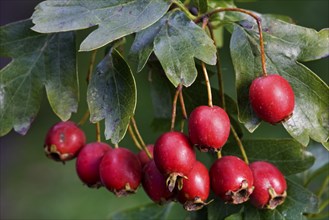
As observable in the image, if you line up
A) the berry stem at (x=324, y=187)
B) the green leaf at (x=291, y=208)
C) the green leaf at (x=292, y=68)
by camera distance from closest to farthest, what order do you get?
the green leaf at (x=292, y=68) → the green leaf at (x=291, y=208) → the berry stem at (x=324, y=187)

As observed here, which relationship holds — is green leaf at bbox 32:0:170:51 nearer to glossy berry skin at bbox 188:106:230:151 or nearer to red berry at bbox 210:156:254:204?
glossy berry skin at bbox 188:106:230:151

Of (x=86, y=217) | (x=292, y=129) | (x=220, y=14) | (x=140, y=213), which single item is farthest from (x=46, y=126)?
(x=292, y=129)

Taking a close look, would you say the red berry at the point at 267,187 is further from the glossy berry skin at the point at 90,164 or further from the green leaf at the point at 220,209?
the glossy berry skin at the point at 90,164

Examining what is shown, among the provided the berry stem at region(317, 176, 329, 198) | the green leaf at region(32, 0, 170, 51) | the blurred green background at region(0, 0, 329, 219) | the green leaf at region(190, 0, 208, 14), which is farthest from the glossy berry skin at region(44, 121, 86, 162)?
A: the blurred green background at region(0, 0, 329, 219)

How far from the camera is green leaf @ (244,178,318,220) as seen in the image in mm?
1395

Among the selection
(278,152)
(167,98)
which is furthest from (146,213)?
(278,152)

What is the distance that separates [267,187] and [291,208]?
0.16 metres

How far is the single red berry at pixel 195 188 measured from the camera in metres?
1.22

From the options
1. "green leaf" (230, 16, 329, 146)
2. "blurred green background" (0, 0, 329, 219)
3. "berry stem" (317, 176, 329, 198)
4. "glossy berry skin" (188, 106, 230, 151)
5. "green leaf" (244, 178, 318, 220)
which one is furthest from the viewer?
"blurred green background" (0, 0, 329, 219)

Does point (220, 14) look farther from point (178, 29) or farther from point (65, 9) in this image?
point (65, 9)

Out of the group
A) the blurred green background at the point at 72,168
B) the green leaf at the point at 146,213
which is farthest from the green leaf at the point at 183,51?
the blurred green background at the point at 72,168

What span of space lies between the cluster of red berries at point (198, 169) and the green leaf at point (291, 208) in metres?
0.07

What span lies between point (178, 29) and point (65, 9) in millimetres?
234

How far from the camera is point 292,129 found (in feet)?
4.23
